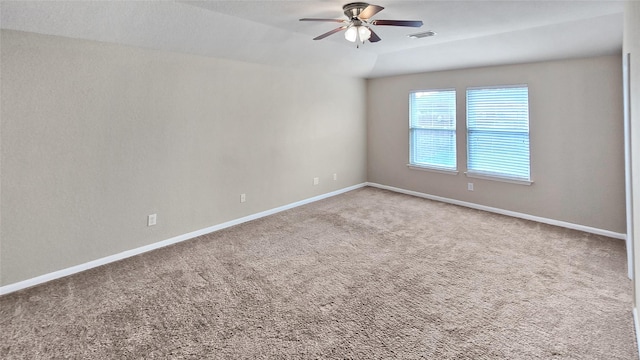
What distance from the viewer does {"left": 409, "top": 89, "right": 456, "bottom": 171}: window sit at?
208 inches

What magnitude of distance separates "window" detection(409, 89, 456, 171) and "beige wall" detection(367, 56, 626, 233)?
0.51 feet

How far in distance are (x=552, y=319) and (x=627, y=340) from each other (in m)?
0.39

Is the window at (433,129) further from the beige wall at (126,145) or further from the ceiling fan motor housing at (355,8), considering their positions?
the ceiling fan motor housing at (355,8)

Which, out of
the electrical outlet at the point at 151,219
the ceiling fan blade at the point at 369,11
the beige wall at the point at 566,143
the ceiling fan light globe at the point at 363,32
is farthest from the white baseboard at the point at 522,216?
the electrical outlet at the point at 151,219

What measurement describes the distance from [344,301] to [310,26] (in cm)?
295

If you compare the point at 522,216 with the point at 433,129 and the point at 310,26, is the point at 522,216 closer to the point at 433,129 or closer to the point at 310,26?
the point at 433,129

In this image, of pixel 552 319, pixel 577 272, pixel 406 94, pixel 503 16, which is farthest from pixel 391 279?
pixel 406 94

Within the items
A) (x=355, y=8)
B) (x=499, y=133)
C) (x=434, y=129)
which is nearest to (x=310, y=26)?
(x=355, y=8)

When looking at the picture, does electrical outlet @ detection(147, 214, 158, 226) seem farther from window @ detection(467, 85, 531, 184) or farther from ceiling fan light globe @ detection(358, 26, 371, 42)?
window @ detection(467, 85, 531, 184)

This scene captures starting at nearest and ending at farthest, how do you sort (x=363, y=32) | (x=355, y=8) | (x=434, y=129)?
(x=355, y=8), (x=363, y=32), (x=434, y=129)

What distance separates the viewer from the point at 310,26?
3.51 meters

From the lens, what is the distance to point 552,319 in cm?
223

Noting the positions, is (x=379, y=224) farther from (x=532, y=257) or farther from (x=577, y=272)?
(x=577, y=272)

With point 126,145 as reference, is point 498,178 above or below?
below
